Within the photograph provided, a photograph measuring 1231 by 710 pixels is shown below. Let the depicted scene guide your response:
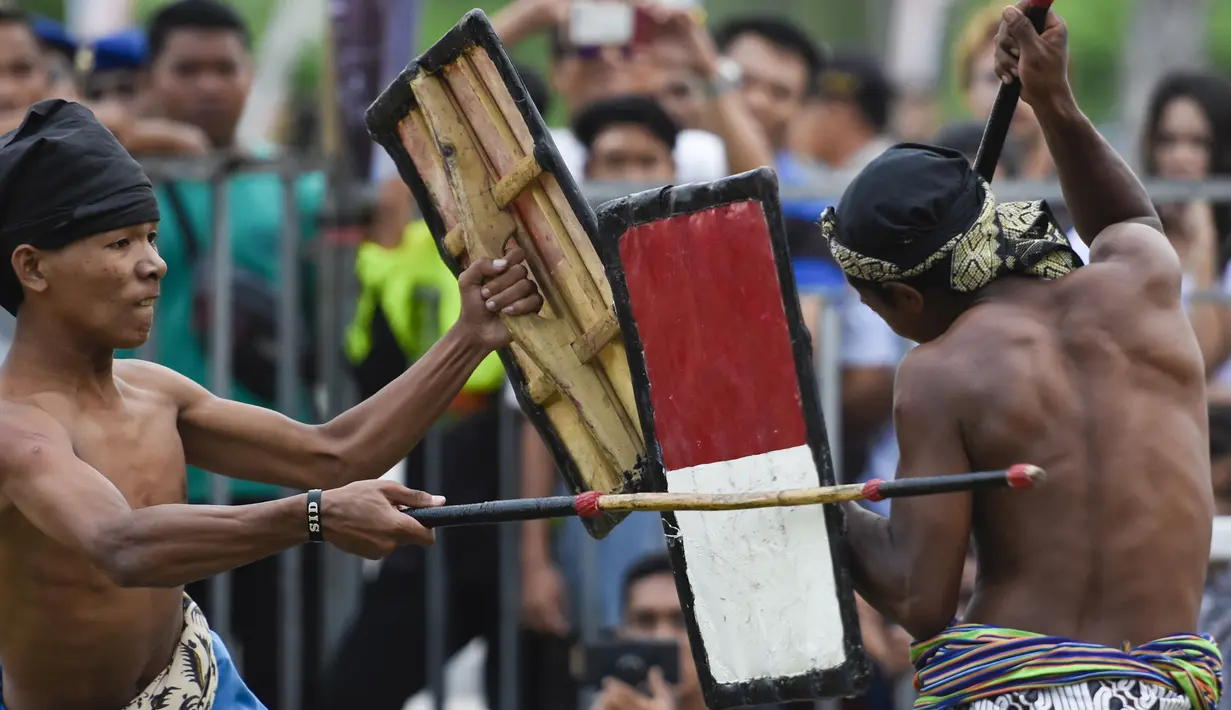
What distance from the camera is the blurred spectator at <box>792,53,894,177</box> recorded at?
7.71m

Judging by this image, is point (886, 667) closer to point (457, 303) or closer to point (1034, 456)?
point (457, 303)

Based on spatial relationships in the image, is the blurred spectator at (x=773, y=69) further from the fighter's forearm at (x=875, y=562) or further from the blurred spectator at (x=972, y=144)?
the fighter's forearm at (x=875, y=562)

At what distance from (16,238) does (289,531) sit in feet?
2.70

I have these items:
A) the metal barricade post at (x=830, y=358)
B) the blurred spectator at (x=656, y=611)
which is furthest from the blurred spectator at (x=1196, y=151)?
the blurred spectator at (x=656, y=611)

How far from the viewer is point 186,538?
3.49 m

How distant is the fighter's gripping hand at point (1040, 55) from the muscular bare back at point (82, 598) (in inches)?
76.5

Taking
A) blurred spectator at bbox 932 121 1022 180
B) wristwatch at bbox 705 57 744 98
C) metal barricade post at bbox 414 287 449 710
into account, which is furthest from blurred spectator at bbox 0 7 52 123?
blurred spectator at bbox 932 121 1022 180

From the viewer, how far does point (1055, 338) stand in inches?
145

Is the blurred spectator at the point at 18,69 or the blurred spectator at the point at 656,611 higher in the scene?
the blurred spectator at the point at 18,69

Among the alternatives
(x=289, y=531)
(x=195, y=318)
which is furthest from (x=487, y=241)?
(x=195, y=318)

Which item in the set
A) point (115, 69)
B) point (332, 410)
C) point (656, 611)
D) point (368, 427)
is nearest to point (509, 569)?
point (656, 611)

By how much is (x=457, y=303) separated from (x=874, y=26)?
16691 millimetres

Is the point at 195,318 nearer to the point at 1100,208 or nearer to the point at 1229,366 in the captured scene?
the point at 1100,208

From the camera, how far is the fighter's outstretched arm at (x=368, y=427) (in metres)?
4.11
